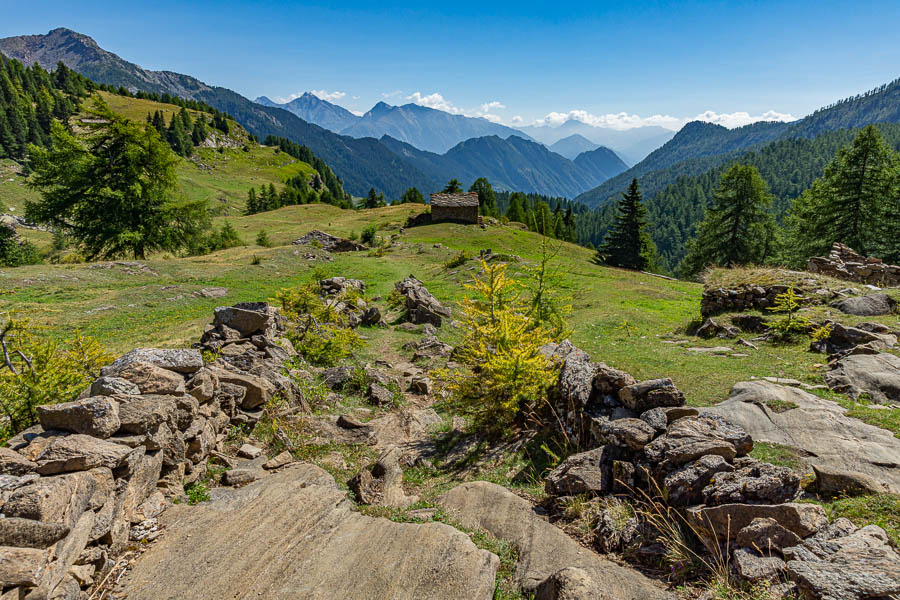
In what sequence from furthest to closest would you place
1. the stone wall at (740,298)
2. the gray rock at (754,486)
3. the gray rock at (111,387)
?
the stone wall at (740,298), the gray rock at (111,387), the gray rock at (754,486)

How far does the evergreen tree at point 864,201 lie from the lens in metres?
40.1

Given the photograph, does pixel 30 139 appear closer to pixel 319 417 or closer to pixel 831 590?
pixel 319 417

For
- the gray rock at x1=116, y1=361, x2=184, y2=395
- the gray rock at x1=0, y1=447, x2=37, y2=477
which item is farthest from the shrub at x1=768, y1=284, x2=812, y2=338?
the gray rock at x1=0, y1=447, x2=37, y2=477

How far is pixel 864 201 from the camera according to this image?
4081 cm

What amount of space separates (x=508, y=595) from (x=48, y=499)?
6069mm

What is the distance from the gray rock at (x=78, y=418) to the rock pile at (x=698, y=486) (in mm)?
7908

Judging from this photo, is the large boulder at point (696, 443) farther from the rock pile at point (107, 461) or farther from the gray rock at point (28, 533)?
the gray rock at point (28, 533)

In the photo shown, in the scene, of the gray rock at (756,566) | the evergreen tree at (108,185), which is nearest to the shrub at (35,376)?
the gray rock at (756,566)

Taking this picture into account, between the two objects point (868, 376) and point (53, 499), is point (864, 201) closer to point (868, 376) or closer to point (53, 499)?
point (868, 376)

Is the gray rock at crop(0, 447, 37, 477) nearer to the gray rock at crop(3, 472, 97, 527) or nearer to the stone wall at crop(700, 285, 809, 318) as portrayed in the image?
the gray rock at crop(3, 472, 97, 527)

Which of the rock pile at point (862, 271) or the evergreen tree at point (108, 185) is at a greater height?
the evergreen tree at point (108, 185)

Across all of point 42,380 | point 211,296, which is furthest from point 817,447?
point 211,296

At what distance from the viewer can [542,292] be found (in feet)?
53.7

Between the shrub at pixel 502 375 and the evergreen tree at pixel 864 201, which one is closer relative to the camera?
the shrub at pixel 502 375
